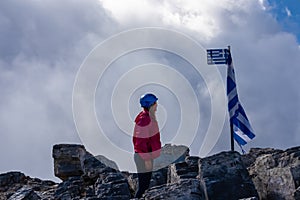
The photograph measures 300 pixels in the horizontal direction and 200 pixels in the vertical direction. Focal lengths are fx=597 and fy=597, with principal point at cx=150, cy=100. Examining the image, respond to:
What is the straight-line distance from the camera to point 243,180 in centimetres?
1275

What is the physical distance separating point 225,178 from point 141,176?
216 centimetres

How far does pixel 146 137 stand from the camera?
1365 cm

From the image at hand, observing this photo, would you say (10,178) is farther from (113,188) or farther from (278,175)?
(278,175)

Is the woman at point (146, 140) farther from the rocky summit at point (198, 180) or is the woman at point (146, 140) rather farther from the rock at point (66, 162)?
the rock at point (66, 162)

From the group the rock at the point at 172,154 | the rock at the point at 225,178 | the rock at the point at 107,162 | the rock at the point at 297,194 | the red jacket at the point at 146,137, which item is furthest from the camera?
the rock at the point at 107,162

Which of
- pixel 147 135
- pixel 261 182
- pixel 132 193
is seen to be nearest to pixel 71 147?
pixel 132 193

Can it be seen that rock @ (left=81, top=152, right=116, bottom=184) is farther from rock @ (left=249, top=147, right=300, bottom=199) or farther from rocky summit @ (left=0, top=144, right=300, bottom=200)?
rock @ (left=249, top=147, right=300, bottom=199)

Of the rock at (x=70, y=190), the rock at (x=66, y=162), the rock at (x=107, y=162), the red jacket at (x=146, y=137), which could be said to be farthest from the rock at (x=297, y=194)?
the rock at (x=66, y=162)

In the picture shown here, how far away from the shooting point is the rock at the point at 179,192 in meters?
11.9

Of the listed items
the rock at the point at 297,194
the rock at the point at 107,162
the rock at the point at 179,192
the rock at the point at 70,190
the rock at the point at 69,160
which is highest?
the rock at the point at 69,160

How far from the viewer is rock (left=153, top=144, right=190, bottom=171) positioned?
18000mm

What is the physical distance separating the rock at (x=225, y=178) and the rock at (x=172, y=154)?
15.2 feet

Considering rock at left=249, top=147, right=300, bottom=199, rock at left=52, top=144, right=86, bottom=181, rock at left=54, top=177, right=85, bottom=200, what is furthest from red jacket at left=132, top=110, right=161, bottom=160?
rock at left=52, top=144, right=86, bottom=181

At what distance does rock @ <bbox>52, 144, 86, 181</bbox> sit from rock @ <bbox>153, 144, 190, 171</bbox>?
3141 mm
